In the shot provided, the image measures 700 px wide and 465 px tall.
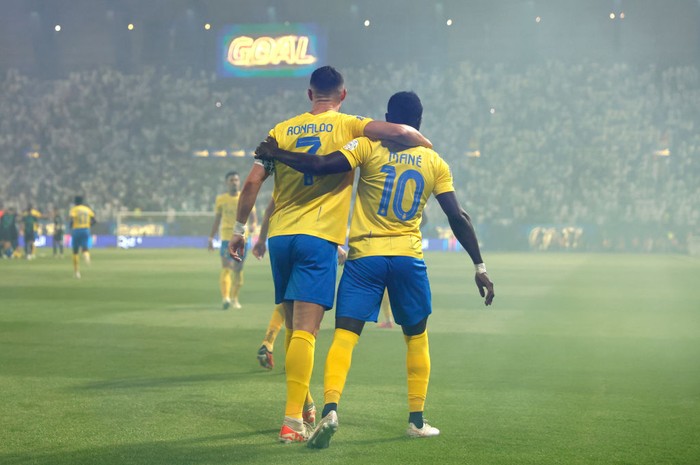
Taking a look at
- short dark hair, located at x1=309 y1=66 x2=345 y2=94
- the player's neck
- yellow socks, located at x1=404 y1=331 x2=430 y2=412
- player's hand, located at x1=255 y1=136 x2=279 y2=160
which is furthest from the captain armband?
yellow socks, located at x1=404 y1=331 x2=430 y2=412

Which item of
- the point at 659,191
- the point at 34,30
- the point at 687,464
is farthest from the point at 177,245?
the point at 687,464

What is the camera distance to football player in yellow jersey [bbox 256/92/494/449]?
627 centimetres

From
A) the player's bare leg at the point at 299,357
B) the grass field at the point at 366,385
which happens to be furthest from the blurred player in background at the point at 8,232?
the player's bare leg at the point at 299,357

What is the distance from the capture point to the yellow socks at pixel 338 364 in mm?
6121

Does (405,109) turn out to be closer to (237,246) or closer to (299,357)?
(237,246)

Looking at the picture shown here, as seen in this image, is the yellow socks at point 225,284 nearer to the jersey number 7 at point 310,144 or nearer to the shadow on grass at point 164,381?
the shadow on grass at point 164,381

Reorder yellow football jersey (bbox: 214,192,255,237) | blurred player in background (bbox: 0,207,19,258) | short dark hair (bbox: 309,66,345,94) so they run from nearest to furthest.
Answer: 1. short dark hair (bbox: 309,66,345,94)
2. yellow football jersey (bbox: 214,192,255,237)
3. blurred player in background (bbox: 0,207,19,258)

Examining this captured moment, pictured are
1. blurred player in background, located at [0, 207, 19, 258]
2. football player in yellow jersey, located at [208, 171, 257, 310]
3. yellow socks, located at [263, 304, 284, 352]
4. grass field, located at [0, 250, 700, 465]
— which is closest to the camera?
grass field, located at [0, 250, 700, 465]

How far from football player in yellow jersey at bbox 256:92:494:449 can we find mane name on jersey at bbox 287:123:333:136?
19 cm

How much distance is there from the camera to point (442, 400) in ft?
26.3

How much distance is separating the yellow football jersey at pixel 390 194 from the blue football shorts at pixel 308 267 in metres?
0.19

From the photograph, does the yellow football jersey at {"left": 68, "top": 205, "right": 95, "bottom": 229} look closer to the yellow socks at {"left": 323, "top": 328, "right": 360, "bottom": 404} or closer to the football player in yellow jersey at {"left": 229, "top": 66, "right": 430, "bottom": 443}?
the football player in yellow jersey at {"left": 229, "top": 66, "right": 430, "bottom": 443}

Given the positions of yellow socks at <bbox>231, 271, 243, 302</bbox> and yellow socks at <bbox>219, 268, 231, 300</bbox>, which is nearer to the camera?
yellow socks at <bbox>231, 271, 243, 302</bbox>

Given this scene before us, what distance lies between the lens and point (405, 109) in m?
6.42
